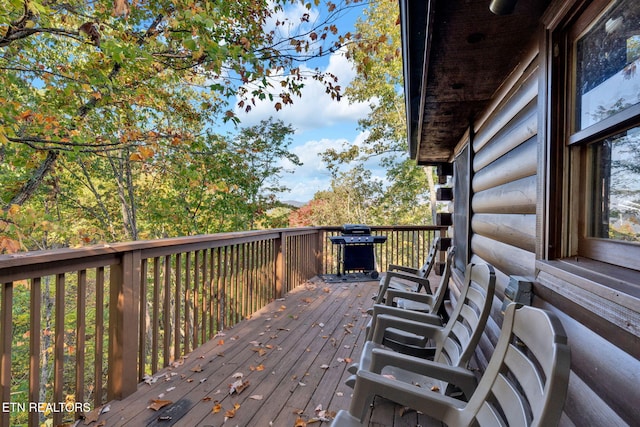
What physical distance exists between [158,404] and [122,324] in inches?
22.5

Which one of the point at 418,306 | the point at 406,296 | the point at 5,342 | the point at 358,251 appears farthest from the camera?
the point at 358,251

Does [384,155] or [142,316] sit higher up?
[384,155]

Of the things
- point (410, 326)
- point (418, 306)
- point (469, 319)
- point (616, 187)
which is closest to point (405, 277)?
point (418, 306)

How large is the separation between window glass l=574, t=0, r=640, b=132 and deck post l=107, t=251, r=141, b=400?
8.42 feet

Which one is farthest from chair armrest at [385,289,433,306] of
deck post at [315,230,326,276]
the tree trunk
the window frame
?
the tree trunk

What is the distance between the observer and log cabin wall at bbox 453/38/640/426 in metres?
0.84

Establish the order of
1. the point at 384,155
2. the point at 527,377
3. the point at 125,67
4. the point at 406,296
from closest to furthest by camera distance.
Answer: the point at 527,377
the point at 406,296
the point at 125,67
the point at 384,155

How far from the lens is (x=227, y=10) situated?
4117 millimetres

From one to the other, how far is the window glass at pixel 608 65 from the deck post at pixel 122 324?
2.57m

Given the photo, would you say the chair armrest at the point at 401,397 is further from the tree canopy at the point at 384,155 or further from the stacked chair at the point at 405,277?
the tree canopy at the point at 384,155

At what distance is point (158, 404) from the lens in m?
2.01

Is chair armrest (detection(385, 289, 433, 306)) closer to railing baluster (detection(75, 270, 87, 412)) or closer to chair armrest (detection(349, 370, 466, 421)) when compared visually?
chair armrest (detection(349, 370, 466, 421))

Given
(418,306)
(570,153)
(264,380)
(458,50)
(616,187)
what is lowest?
(264,380)

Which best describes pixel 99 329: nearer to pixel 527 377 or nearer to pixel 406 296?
pixel 406 296
